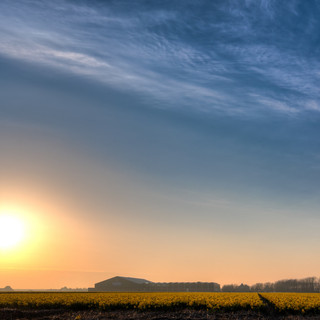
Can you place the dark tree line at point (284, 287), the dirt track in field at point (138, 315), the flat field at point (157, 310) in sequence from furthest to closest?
the dark tree line at point (284, 287), the flat field at point (157, 310), the dirt track in field at point (138, 315)

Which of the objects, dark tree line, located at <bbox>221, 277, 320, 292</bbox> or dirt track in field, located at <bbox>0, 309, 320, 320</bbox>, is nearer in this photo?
dirt track in field, located at <bbox>0, 309, 320, 320</bbox>

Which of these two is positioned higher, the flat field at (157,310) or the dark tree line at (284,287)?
the flat field at (157,310)

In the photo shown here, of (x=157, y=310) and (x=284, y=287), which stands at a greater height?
(x=157, y=310)

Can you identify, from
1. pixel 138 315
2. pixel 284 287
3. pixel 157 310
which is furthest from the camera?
pixel 284 287

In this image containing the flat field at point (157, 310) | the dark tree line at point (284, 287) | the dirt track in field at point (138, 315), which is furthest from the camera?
the dark tree line at point (284, 287)

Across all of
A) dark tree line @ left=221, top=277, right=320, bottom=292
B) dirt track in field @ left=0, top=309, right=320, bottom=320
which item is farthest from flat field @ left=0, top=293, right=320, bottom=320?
dark tree line @ left=221, top=277, right=320, bottom=292

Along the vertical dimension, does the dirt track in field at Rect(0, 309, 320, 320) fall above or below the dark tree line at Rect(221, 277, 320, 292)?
above

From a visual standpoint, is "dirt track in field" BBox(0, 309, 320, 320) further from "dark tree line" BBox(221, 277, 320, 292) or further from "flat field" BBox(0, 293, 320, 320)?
"dark tree line" BBox(221, 277, 320, 292)

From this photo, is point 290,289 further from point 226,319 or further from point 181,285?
point 226,319

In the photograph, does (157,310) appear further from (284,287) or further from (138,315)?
(284,287)

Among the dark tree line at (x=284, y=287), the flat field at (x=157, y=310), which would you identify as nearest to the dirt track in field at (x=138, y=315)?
the flat field at (x=157, y=310)

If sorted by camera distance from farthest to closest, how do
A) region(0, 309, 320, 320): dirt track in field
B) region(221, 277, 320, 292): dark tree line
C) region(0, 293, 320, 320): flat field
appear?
region(221, 277, 320, 292): dark tree line, region(0, 293, 320, 320): flat field, region(0, 309, 320, 320): dirt track in field

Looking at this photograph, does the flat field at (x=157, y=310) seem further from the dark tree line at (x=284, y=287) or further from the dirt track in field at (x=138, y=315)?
the dark tree line at (x=284, y=287)

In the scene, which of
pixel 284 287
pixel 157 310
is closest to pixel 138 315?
pixel 157 310
